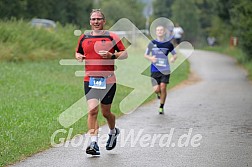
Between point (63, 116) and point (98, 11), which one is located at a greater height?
point (98, 11)

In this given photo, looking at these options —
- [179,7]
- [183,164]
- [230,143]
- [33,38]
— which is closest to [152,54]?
[230,143]

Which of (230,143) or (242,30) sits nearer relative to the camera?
(230,143)

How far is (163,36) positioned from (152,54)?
49cm

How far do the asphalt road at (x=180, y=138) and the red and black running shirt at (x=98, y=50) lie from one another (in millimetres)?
1184

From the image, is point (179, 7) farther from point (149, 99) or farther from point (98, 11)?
point (98, 11)

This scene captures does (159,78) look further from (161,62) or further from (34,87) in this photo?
(34,87)

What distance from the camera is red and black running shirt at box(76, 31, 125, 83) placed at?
9.62 meters

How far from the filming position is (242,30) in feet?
101

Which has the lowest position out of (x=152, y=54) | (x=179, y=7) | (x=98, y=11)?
(x=179, y=7)

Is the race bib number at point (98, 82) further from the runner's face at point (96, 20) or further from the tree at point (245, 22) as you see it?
the tree at point (245, 22)

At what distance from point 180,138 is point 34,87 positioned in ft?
26.9

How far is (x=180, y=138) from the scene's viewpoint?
11430 mm

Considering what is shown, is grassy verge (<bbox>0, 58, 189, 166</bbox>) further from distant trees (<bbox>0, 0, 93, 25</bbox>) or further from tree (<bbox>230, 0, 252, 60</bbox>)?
distant trees (<bbox>0, 0, 93, 25</bbox>)

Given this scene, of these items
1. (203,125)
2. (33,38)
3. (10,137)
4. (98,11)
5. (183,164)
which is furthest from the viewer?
(33,38)
